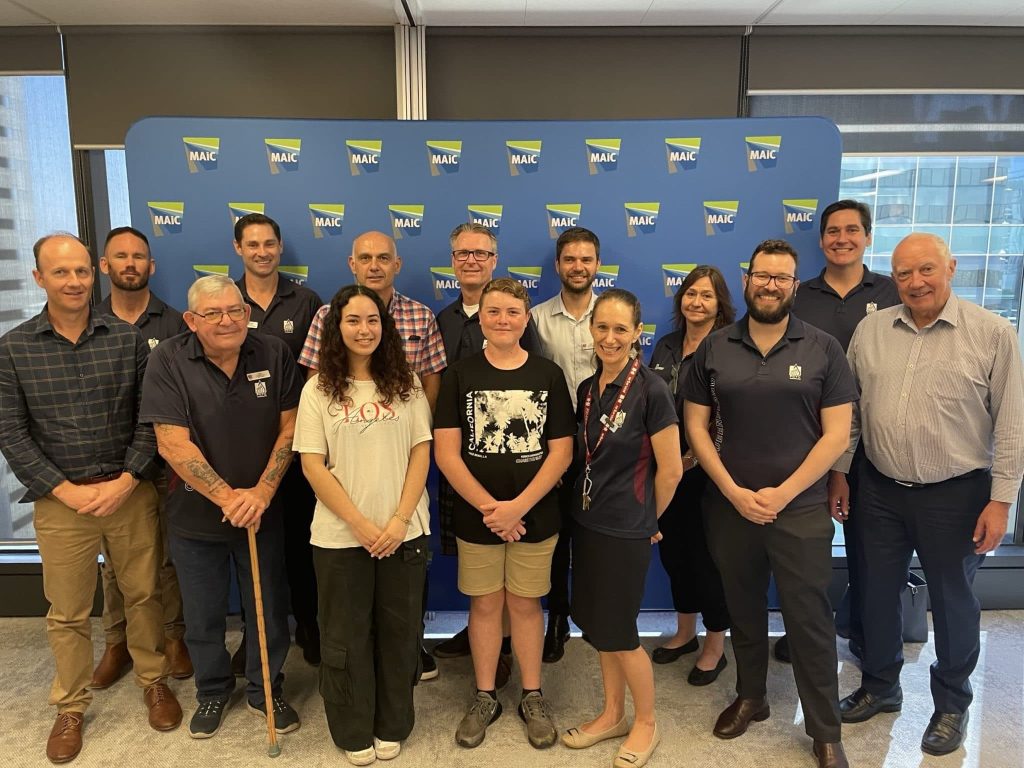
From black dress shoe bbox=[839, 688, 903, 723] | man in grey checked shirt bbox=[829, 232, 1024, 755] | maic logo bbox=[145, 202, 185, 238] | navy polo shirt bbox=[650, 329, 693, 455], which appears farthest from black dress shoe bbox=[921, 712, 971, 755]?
maic logo bbox=[145, 202, 185, 238]

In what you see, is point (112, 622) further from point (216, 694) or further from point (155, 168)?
point (155, 168)

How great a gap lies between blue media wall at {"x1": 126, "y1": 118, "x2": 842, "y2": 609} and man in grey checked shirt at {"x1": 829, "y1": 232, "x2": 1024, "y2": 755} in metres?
0.99

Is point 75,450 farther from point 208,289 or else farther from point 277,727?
point 277,727

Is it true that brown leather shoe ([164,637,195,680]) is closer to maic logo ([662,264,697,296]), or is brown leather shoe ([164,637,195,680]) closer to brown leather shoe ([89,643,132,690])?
brown leather shoe ([89,643,132,690])

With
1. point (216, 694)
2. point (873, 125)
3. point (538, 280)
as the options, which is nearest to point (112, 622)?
point (216, 694)

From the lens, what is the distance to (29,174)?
12.2ft

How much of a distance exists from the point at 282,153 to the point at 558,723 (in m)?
3.05

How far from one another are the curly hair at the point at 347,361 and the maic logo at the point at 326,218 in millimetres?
1162

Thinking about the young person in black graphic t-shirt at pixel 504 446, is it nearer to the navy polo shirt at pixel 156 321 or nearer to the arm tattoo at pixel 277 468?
the arm tattoo at pixel 277 468

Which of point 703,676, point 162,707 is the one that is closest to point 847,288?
point 703,676

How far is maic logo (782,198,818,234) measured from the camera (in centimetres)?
341

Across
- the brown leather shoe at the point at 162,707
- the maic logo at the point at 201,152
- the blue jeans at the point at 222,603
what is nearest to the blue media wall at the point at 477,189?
the maic logo at the point at 201,152

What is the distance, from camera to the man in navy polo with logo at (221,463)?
2.41 metres

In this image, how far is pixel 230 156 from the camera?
3.33m
